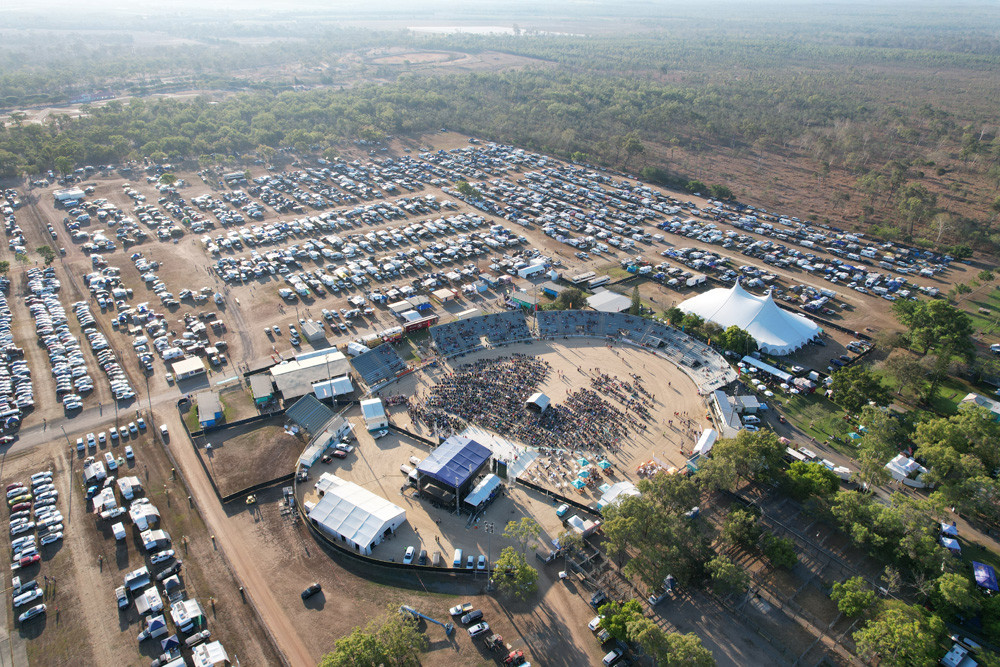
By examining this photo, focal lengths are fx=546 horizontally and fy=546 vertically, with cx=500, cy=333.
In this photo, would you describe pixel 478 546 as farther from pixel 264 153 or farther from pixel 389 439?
pixel 264 153

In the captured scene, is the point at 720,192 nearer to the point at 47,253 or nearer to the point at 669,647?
the point at 669,647

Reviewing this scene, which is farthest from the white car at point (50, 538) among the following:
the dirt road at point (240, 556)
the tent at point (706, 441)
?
the tent at point (706, 441)

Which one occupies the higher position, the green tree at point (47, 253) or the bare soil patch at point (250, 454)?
the green tree at point (47, 253)

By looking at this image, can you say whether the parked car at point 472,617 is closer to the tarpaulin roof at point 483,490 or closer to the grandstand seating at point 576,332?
the tarpaulin roof at point 483,490

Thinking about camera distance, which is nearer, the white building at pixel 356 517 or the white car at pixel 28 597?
the white car at pixel 28 597

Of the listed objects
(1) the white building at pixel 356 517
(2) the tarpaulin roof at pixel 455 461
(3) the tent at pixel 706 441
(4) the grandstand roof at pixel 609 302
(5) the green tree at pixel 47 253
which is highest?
(5) the green tree at pixel 47 253

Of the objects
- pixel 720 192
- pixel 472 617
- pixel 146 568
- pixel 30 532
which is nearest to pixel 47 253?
pixel 30 532

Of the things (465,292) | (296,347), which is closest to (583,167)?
(465,292)
